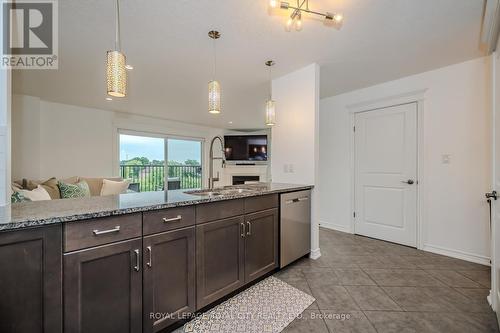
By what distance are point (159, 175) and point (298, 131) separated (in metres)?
4.48

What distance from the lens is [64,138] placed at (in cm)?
444

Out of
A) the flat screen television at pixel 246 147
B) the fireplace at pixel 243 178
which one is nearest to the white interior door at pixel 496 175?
the flat screen television at pixel 246 147

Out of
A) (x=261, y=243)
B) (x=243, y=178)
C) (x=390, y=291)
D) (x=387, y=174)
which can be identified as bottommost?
(x=390, y=291)

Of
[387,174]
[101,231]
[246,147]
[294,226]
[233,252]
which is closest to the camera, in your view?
[101,231]

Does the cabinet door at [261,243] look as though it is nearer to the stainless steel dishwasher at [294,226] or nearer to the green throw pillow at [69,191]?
the stainless steel dishwasher at [294,226]

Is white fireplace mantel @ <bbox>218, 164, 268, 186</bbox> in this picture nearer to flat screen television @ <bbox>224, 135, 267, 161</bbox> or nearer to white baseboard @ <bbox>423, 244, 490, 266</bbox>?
flat screen television @ <bbox>224, 135, 267, 161</bbox>

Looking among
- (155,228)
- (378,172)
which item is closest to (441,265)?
(378,172)

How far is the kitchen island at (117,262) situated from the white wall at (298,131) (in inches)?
45.6

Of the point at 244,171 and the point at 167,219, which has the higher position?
the point at 244,171

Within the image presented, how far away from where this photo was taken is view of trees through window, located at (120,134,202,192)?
18.0 feet

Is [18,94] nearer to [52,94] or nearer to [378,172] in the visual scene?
[52,94]

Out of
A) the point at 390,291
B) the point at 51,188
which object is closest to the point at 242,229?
the point at 390,291

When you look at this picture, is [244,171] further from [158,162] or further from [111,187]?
[111,187]

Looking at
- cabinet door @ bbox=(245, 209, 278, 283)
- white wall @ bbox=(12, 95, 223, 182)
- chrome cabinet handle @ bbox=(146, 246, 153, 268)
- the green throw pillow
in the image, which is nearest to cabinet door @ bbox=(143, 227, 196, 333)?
chrome cabinet handle @ bbox=(146, 246, 153, 268)
